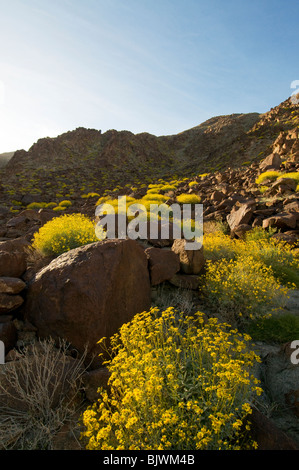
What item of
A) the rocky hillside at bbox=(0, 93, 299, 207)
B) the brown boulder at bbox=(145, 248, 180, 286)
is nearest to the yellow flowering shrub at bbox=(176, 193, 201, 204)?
the brown boulder at bbox=(145, 248, 180, 286)

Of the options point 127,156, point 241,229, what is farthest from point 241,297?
point 127,156

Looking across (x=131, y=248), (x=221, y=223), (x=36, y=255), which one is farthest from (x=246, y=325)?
(x=221, y=223)

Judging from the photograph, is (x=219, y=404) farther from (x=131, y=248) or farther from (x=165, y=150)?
(x=165, y=150)

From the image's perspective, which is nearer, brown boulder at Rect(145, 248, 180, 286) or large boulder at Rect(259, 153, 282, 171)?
brown boulder at Rect(145, 248, 180, 286)

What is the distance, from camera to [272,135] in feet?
98.3

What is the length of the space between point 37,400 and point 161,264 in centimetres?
306

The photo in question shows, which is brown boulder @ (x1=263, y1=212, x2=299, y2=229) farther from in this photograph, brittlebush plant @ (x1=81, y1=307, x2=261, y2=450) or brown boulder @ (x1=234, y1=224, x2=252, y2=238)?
brittlebush plant @ (x1=81, y1=307, x2=261, y2=450)

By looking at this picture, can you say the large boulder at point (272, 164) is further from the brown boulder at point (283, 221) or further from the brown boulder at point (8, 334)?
the brown boulder at point (8, 334)

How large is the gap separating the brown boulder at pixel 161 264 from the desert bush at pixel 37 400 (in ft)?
7.36

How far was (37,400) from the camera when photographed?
299 centimetres

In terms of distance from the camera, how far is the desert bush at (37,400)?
9.10ft

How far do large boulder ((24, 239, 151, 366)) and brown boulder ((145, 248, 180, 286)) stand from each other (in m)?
0.65

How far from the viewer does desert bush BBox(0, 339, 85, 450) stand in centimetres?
277
